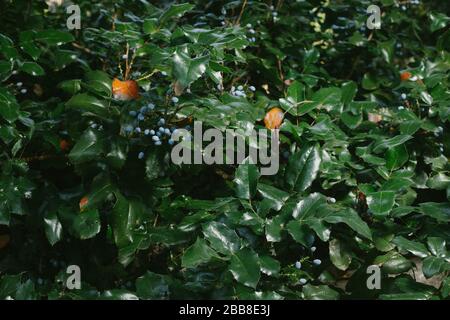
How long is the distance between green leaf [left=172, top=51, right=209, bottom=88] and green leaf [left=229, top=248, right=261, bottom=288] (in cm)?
34

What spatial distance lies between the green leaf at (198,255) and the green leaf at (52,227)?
41cm

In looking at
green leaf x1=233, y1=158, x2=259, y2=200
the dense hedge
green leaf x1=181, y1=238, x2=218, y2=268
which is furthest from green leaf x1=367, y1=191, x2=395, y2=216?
green leaf x1=181, y1=238, x2=218, y2=268

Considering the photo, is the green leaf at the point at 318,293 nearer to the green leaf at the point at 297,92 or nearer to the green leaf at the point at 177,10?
the green leaf at the point at 297,92

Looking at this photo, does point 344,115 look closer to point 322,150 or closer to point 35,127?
point 322,150

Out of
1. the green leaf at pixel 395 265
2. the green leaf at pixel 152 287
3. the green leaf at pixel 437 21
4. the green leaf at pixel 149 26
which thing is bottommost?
the green leaf at pixel 152 287

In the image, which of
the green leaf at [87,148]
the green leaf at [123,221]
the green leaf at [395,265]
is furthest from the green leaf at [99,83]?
the green leaf at [395,265]

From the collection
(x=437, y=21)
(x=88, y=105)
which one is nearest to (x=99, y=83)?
(x=88, y=105)

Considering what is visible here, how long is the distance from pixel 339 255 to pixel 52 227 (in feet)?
2.12

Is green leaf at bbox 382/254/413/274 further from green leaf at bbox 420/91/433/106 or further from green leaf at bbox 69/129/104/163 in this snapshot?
green leaf at bbox 69/129/104/163

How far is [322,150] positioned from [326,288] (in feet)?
1.02

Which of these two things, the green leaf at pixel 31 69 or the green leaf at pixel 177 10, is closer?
the green leaf at pixel 177 10

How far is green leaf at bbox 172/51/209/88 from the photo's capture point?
1182 millimetres

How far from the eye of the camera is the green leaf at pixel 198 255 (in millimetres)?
1110

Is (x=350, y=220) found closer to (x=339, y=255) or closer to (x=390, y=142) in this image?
(x=339, y=255)
